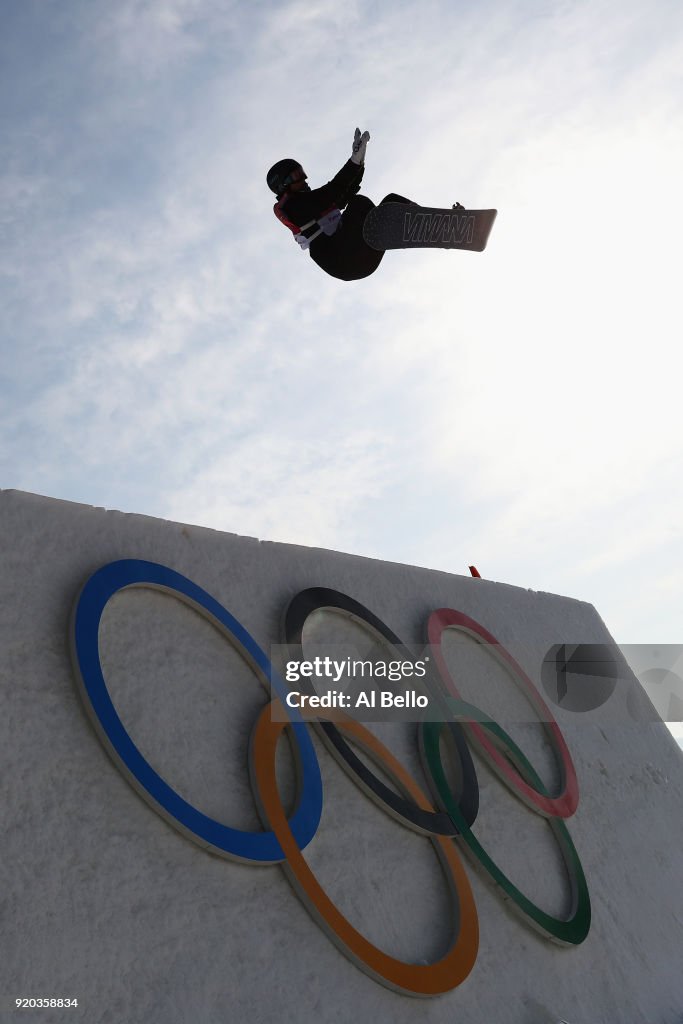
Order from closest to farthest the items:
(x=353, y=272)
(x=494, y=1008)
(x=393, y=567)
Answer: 1. (x=494, y=1008)
2. (x=353, y=272)
3. (x=393, y=567)

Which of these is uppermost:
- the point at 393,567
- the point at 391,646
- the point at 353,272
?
the point at 353,272

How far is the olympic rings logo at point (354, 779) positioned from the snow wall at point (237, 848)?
15 millimetres

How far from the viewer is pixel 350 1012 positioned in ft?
9.90

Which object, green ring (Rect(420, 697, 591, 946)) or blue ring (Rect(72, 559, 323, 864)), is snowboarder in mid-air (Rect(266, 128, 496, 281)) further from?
green ring (Rect(420, 697, 591, 946))

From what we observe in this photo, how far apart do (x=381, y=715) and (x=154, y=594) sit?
4.37 ft

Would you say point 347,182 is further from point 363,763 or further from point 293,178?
point 363,763

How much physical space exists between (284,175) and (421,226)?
2.51ft

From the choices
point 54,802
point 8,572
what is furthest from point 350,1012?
point 8,572

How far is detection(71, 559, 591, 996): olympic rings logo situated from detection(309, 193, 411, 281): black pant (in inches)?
67.3

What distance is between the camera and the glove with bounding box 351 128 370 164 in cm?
411

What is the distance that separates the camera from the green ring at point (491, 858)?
3.97 metres

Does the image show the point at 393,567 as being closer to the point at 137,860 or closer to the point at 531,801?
the point at 531,801

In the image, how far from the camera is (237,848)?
3.03 metres

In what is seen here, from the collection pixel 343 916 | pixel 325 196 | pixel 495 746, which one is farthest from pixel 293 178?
pixel 343 916
